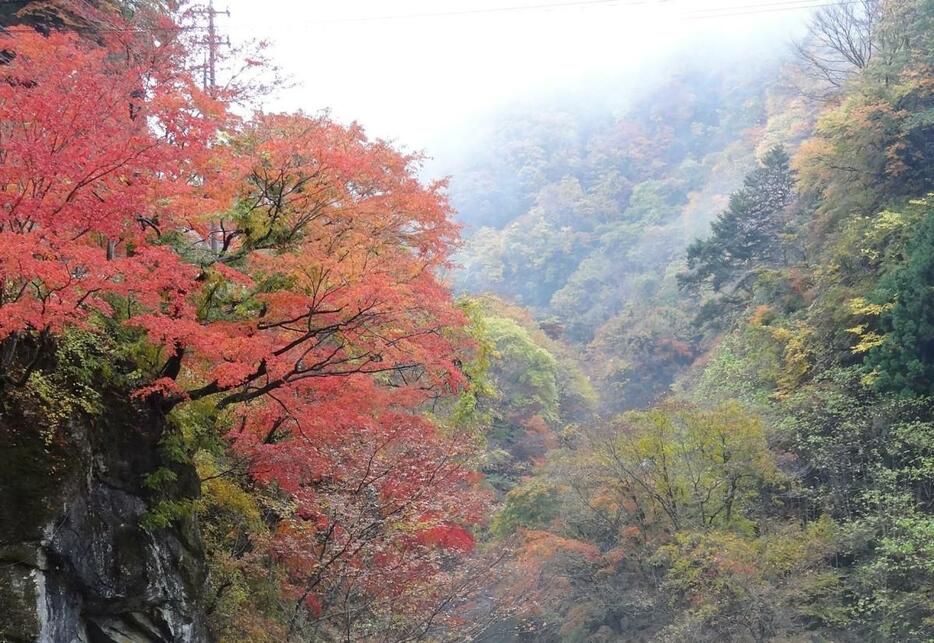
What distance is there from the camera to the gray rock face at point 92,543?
5996 mm

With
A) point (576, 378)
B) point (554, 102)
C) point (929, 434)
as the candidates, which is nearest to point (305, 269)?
point (929, 434)

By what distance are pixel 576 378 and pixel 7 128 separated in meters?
32.6

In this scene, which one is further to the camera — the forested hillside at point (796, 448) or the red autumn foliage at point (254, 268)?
the forested hillside at point (796, 448)

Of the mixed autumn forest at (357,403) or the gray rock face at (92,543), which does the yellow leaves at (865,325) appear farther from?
the gray rock face at (92,543)

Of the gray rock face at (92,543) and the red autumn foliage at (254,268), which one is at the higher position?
the red autumn foliage at (254,268)

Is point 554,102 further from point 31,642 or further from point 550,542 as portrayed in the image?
point 31,642

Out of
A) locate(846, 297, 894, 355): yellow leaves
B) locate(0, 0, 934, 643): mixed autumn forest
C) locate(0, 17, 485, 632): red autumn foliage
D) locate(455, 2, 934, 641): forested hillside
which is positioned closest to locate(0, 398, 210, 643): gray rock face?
locate(0, 0, 934, 643): mixed autumn forest

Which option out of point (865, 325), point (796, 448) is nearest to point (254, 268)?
point (796, 448)

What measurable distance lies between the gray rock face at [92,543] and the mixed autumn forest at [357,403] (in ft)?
0.10

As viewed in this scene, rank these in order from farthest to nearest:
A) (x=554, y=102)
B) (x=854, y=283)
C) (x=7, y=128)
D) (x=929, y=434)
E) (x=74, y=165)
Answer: (x=554, y=102)
(x=854, y=283)
(x=929, y=434)
(x=7, y=128)
(x=74, y=165)

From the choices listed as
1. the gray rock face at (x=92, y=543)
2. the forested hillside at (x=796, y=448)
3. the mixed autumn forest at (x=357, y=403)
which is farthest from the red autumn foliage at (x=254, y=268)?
the forested hillside at (x=796, y=448)

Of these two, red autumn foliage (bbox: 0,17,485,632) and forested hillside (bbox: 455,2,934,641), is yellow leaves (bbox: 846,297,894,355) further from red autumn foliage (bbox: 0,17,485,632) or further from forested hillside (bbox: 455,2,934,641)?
red autumn foliage (bbox: 0,17,485,632)

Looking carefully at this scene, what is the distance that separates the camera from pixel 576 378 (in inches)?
1460

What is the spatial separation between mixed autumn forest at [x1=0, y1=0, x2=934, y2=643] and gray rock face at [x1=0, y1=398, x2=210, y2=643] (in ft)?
0.10
